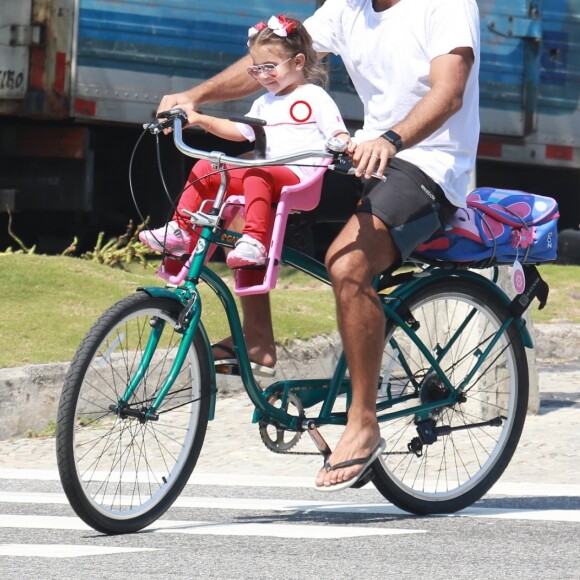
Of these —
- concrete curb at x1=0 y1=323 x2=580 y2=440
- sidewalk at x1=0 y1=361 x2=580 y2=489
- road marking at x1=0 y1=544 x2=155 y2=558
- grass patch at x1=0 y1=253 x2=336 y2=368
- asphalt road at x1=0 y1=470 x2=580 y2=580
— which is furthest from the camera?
grass patch at x1=0 y1=253 x2=336 y2=368

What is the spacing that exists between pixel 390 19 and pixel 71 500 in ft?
5.58

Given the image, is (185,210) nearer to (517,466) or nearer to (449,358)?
(449,358)

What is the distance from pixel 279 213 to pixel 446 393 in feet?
3.22

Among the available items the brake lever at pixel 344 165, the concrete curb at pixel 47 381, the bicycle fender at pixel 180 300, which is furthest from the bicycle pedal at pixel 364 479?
the concrete curb at pixel 47 381

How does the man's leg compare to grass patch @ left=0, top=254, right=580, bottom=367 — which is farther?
grass patch @ left=0, top=254, right=580, bottom=367

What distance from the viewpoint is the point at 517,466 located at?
20.6ft

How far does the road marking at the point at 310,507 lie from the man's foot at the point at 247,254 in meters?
0.97

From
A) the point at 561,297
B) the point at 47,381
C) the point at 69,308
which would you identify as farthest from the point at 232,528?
the point at 561,297

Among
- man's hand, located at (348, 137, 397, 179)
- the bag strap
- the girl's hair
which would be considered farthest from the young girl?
the bag strap

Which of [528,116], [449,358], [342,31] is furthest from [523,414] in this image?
[528,116]

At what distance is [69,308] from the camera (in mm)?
8281

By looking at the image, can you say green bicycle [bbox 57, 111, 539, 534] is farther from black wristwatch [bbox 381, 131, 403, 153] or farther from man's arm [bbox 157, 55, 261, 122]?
man's arm [bbox 157, 55, 261, 122]

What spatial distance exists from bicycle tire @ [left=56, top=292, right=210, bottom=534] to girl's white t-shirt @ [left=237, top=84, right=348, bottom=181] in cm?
64

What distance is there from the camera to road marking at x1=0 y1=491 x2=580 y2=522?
16.8 ft
